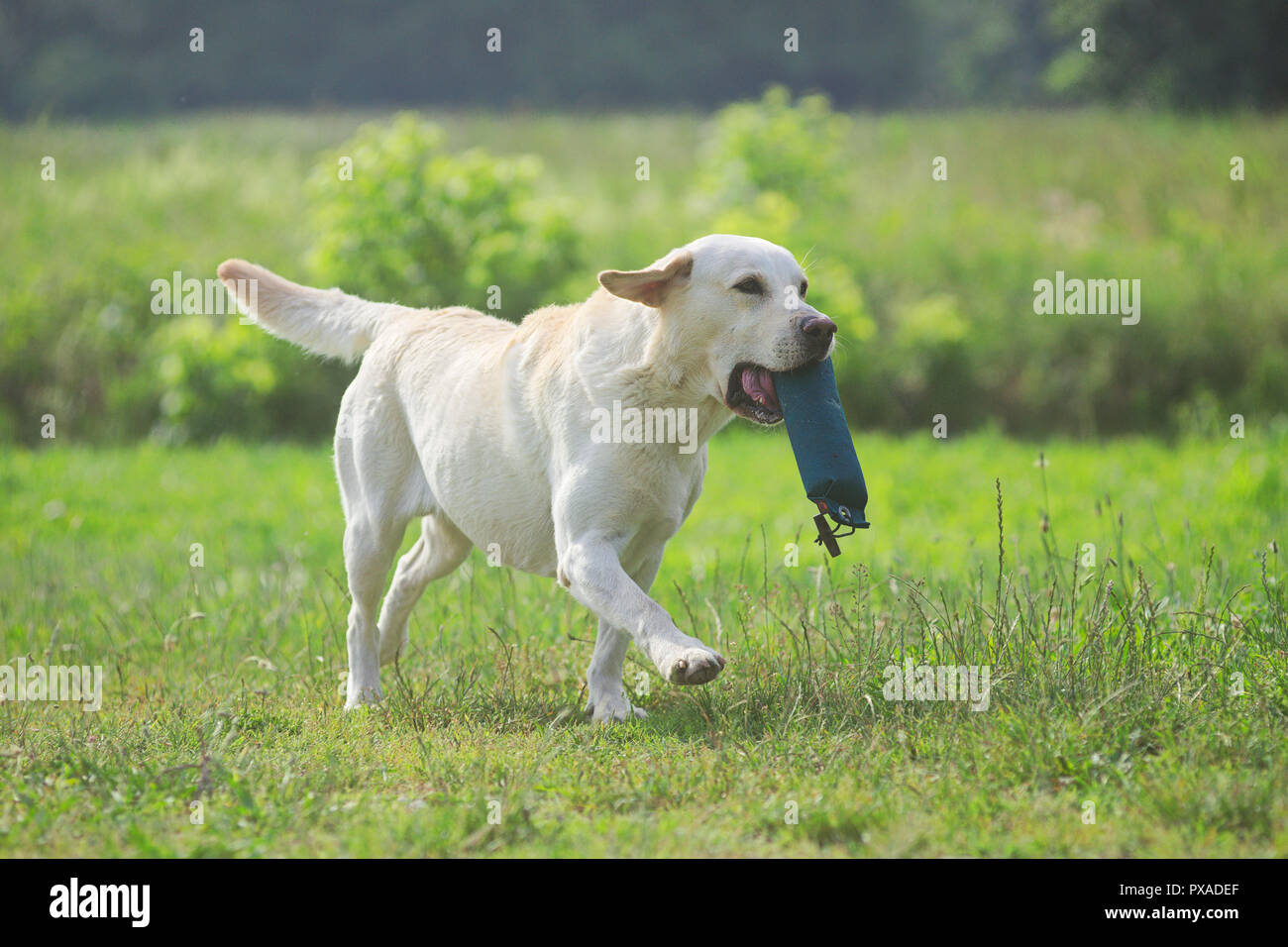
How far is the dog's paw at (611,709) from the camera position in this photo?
16.2 feet

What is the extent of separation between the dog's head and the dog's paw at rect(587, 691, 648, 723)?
1296 mm

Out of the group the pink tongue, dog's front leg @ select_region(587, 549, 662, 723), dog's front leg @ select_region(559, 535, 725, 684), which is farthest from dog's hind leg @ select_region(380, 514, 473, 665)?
the pink tongue

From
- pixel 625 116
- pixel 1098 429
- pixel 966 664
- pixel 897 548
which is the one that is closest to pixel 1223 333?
pixel 1098 429

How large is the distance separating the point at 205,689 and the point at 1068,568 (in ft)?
14.7

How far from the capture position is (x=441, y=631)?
600cm

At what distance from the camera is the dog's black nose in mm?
4211

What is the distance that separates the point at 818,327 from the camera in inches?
166

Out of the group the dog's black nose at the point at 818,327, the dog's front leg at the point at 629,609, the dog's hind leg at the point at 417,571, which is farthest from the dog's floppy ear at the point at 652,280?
the dog's hind leg at the point at 417,571

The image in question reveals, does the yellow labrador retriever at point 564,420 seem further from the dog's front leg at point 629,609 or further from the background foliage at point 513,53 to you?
the background foliage at point 513,53

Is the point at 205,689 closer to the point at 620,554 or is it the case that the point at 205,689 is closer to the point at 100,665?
the point at 100,665

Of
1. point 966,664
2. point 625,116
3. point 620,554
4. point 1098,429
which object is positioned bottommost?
point 966,664

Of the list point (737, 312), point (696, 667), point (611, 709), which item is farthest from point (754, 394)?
point (611, 709)

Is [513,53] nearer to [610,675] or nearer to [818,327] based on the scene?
[610,675]

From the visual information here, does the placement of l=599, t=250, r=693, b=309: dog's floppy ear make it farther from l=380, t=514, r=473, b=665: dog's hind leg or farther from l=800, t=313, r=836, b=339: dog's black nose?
l=380, t=514, r=473, b=665: dog's hind leg
